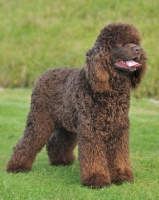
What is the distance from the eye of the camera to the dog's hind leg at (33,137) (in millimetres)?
7707

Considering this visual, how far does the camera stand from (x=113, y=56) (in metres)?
6.59

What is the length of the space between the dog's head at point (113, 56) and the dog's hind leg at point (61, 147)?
177 cm

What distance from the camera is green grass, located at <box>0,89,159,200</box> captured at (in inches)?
255

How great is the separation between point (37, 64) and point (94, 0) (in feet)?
17.6

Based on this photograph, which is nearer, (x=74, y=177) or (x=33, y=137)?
(x=74, y=177)

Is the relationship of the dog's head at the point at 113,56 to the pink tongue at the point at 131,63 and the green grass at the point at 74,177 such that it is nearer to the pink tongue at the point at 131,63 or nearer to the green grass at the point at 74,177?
the pink tongue at the point at 131,63

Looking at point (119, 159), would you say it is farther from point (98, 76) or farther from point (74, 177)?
point (98, 76)

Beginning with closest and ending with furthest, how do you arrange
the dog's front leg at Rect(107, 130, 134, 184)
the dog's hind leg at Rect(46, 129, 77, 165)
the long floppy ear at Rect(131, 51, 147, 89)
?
the long floppy ear at Rect(131, 51, 147, 89)
the dog's front leg at Rect(107, 130, 134, 184)
the dog's hind leg at Rect(46, 129, 77, 165)

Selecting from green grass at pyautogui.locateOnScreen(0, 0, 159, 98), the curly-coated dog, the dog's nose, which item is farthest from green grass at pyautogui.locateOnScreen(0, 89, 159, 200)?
green grass at pyautogui.locateOnScreen(0, 0, 159, 98)

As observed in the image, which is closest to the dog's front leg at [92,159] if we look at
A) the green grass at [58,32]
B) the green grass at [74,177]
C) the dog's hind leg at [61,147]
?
the green grass at [74,177]

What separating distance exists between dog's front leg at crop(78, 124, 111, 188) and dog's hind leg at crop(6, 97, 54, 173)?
1019mm

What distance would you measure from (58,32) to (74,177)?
13539 millimetres

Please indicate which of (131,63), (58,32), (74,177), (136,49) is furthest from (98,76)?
(58,32)

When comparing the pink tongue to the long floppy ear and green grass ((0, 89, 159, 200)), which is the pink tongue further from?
green grass ((0, 89, 159, 200))
